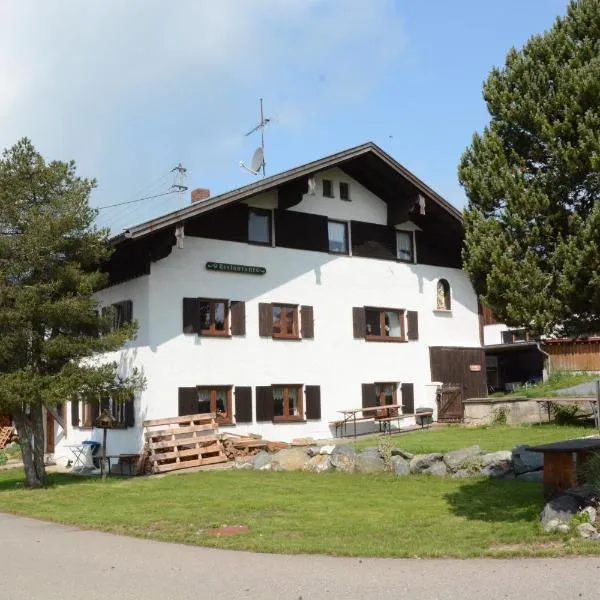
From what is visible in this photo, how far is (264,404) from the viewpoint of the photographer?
25.8 meters

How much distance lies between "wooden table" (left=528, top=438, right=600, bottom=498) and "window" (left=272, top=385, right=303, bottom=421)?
14916mm

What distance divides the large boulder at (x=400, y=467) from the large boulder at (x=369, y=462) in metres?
0.39

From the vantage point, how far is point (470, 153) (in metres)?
12.0

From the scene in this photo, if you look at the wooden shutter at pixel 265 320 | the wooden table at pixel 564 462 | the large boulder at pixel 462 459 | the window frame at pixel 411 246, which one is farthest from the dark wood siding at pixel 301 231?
the wooden table at pixel 564 462

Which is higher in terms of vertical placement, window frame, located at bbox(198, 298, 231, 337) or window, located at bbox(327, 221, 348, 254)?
window, located at bbox(327, 221, 348, 254)

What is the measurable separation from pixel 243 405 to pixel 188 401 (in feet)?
6.13

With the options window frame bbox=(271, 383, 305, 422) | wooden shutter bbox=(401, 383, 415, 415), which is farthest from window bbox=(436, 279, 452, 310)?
window frame bbox=(271, 383, 305, 422)

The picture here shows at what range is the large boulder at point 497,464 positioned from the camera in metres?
15.3

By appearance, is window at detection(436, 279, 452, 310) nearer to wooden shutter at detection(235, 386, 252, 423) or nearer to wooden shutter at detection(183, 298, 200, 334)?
wooden shutter at detection(235, 386, 252, 423)

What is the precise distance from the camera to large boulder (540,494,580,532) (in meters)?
10.0

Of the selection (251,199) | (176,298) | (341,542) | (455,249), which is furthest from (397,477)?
(455,249)

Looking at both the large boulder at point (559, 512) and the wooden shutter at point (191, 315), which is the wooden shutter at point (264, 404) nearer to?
the wooden shutter at point (191, 315)

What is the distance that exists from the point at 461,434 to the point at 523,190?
13.3 m

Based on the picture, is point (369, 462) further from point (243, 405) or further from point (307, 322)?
point (307, 322)
